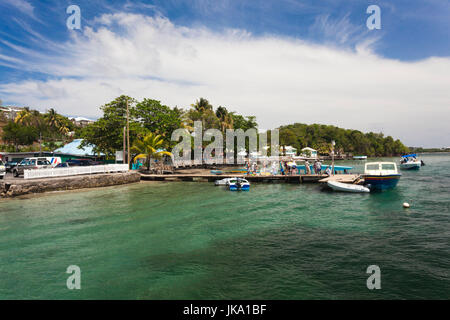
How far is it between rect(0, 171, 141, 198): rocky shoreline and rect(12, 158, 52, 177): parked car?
4.39m

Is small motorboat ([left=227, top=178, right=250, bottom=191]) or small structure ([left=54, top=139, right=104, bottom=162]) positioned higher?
small structure ([left=54, top=139, right=104, bottom=162])

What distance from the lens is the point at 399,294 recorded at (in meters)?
8.41

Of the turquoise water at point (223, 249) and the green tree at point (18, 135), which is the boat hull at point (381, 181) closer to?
the turquoise water at point (223, 249)

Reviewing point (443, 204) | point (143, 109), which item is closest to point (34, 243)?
point (443, 204)

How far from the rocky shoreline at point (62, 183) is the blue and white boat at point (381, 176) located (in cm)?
2884

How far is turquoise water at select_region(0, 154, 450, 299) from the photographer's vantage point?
866 centimetres

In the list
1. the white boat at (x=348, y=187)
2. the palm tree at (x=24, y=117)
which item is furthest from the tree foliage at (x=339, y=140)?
the palm tree at (x=24, y=117)

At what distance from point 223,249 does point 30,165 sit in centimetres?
2901

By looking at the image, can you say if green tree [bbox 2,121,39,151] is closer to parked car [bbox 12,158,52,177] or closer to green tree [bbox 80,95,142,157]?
green tree [bbox 80,95,142,157]

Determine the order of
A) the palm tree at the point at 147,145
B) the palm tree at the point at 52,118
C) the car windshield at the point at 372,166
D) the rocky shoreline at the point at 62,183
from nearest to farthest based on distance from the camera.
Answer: the rocky shoreline at the point at 62,183
the car windshield at the point at 372,166
the palm tree at the point at 147,145
the palm tree at the point at 52,118

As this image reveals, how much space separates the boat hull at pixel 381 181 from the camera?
2658 cm

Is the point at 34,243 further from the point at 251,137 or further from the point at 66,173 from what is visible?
the point at 251,137

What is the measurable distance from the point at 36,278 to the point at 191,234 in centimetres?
690

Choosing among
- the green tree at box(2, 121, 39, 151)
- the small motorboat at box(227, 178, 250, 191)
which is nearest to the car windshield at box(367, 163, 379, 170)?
the small motorboat at box(227, 178, 250, 191)
